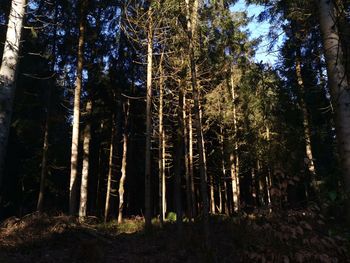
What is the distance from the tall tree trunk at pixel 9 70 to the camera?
5.93m

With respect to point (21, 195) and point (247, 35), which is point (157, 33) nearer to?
point (247, 35)

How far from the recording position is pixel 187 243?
31.3 ft

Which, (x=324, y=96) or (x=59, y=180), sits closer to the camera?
(x=324, y=96)

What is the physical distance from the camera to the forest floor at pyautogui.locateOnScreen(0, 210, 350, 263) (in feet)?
15.2

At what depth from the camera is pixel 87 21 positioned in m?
16.1

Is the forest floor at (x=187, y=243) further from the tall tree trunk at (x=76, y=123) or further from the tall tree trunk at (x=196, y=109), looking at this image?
the tall tree trunk at (x=76, y=123)

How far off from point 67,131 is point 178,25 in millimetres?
19891

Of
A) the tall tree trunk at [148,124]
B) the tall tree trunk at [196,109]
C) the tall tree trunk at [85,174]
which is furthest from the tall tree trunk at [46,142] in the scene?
the tall tree trunk at [196,109]

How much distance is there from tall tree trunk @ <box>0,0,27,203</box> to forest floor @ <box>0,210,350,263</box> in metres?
2.61

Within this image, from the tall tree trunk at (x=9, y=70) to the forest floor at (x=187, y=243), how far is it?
2.61 meters

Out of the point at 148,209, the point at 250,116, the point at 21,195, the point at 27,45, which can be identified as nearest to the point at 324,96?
the point at 250,116

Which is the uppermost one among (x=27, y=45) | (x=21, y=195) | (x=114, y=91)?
(x=27, y=45)

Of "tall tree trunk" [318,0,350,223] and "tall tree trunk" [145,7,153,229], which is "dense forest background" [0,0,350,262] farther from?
"tall tree trunk" [318,0,350,223]

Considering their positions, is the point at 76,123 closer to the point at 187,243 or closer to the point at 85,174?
the point at 85,174
